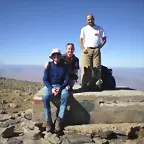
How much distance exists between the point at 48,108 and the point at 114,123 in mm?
1918

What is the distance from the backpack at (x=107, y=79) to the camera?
795 centimetres

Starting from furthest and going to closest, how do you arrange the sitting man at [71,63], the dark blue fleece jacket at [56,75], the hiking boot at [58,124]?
the sitting man at [71,63], the dark blue fleece jacket at [56,75], the hiking boot at [58,124]

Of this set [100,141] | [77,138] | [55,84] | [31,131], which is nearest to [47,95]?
[55,84]

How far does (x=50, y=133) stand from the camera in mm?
6145

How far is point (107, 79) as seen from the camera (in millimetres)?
8023

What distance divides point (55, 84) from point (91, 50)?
1584 mm

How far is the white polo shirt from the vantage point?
7.27 m

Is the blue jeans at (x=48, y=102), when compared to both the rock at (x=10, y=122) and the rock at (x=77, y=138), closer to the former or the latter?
the rock at (x=77, y=138)

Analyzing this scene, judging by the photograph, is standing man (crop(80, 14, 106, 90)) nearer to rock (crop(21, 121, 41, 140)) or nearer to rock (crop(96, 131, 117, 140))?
rock (crop(96, 131, 117, 140))

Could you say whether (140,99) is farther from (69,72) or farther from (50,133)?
(50,133)

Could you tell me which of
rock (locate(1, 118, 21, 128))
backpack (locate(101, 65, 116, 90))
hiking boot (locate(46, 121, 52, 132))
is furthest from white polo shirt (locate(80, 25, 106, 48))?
rock (locate(1, 118, 21, 128))

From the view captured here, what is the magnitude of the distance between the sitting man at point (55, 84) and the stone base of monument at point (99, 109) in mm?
461

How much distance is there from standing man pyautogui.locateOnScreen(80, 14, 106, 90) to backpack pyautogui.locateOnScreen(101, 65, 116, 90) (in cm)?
47

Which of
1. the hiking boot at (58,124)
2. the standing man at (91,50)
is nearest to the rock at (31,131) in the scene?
the hiking boot at (58,124)
